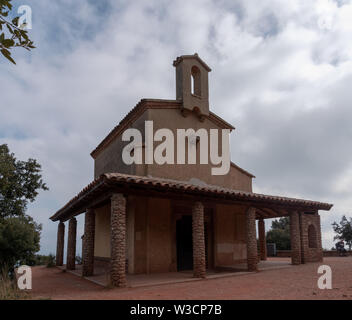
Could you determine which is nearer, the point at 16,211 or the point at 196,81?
the point at 196,81

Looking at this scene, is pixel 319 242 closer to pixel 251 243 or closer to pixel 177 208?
pixel 251 243

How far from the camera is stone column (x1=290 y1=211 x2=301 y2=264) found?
671 inches

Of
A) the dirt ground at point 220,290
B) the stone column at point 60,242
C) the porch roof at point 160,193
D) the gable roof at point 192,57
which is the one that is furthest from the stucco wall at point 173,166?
the dirt ground at point 220,290

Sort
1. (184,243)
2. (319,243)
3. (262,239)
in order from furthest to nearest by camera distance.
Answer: (262,239) → (319,243) → (184,243)

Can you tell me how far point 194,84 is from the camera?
59.4 feet

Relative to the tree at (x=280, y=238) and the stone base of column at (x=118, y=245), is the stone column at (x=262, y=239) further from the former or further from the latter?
the stone base of column at (x=118, y=245)

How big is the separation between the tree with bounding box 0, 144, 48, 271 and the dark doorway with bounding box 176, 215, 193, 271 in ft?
26.2

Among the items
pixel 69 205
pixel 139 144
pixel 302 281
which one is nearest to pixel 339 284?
pixel 302 281

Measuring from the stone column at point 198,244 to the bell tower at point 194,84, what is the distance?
5977mm

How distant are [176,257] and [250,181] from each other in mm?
7272

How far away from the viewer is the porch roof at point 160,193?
35.8 feet

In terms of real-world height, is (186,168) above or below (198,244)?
above

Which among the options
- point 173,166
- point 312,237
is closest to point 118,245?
point 173,166

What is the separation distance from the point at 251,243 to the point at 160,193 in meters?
5.37
